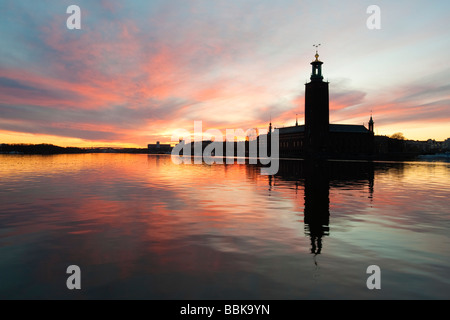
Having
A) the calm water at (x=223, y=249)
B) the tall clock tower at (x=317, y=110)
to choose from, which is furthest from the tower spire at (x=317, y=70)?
the calm water at (x=223, y=249)

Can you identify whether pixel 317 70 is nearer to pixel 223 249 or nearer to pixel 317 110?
pixel 317 110

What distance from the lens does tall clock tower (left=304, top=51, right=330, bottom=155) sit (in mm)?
146875

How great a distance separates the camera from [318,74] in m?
148

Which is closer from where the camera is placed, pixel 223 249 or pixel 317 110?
pixel 223 249

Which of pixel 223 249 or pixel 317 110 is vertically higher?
pixel 317 110

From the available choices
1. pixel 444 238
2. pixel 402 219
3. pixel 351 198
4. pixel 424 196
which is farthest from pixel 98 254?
pixel 424 196

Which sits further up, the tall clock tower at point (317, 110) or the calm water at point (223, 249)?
the tall clock tower at point (317, 110)

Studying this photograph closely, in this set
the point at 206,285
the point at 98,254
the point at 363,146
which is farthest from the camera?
the point at 363,146

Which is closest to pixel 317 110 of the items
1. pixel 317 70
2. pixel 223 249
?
pixel 317 70

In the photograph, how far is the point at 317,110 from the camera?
484 ft

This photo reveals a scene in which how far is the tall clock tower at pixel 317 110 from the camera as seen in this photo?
14688cm

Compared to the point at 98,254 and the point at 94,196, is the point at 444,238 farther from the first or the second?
the point at 94,196

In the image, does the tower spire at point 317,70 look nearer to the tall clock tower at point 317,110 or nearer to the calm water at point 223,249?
the tall clock tower at point 317,110

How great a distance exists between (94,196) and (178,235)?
44.7 feet
